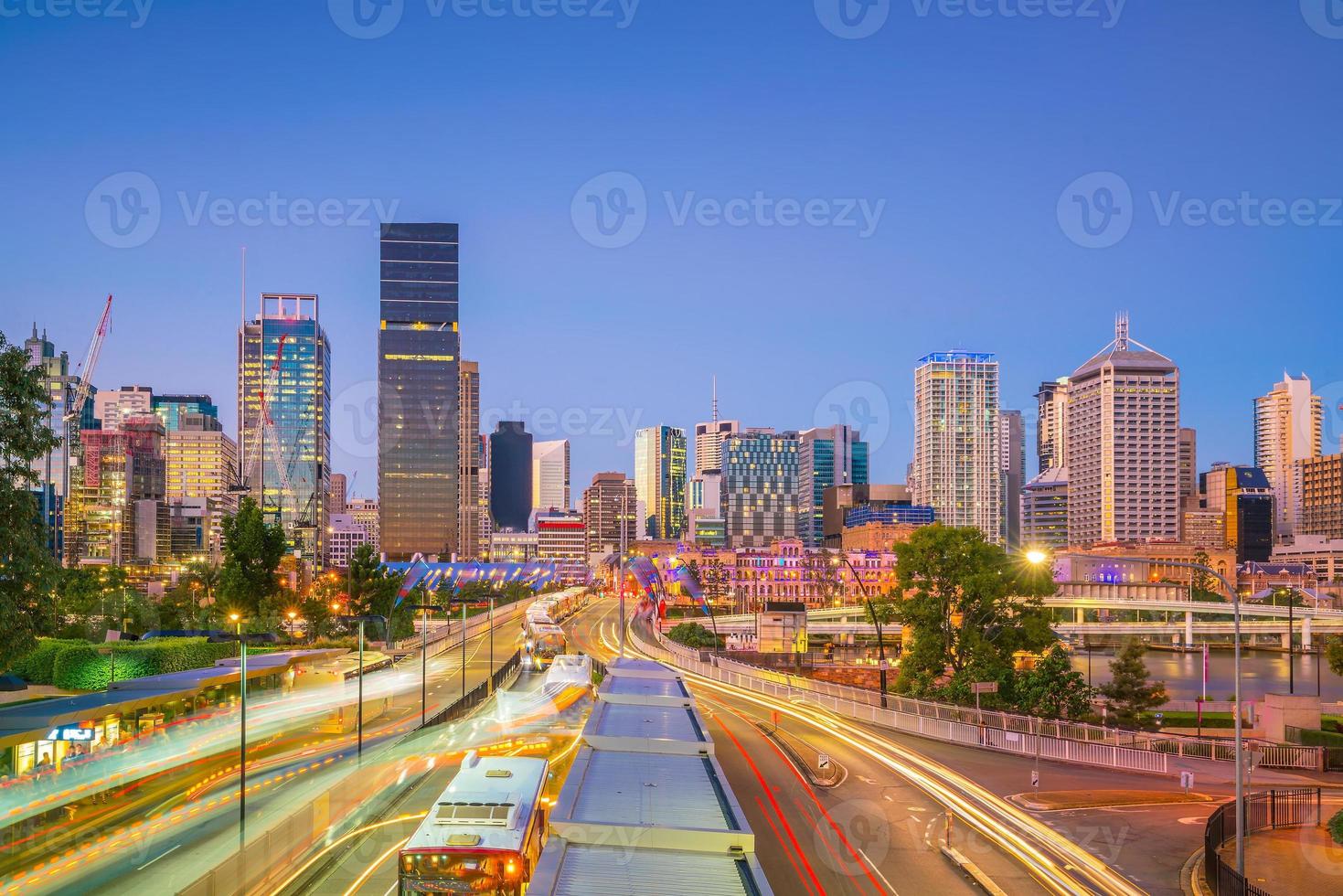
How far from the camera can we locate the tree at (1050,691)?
159 feet

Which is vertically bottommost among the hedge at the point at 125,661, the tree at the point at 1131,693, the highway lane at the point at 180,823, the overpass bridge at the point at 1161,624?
the overpass bridge at the point at 1161,624

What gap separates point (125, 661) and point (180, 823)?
21283 millimetres

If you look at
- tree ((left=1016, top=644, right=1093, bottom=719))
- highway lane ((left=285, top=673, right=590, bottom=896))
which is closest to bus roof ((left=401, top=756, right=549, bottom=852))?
highway lane ((left=285, top=673, right=590, bottom=896))

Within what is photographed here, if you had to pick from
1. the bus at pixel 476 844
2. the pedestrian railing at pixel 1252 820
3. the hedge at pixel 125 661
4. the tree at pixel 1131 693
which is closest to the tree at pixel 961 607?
the tree at pixel 1131 693

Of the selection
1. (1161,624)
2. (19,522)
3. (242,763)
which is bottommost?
(1161,624)

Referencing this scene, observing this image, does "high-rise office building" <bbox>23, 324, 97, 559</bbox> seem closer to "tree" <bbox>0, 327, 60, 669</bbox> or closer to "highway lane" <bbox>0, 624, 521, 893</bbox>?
"tree" <bbox>0, 327, 60, 669</bbox>

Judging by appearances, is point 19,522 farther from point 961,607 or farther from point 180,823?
point 961,607

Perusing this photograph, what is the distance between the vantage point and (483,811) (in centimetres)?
1981

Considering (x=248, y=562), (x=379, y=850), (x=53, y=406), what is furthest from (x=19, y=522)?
(x=248, y=562)

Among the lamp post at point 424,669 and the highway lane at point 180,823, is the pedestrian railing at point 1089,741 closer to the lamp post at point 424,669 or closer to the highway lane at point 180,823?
the lamp post at point 424,669

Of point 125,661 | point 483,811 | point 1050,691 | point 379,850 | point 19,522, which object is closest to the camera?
point 483,811

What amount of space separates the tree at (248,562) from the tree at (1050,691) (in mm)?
50806

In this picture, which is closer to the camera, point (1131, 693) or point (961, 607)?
point (1131, 693)

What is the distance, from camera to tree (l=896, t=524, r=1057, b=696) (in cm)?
5794
